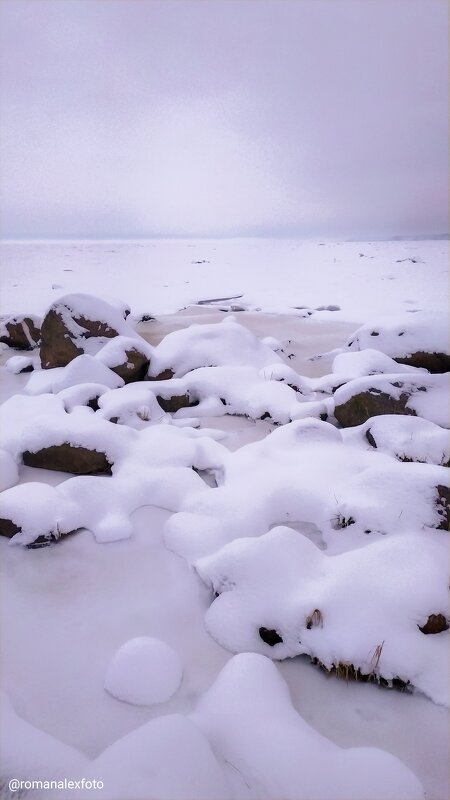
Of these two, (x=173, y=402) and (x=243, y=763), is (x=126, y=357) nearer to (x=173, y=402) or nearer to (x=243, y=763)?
(x=173, y=402)

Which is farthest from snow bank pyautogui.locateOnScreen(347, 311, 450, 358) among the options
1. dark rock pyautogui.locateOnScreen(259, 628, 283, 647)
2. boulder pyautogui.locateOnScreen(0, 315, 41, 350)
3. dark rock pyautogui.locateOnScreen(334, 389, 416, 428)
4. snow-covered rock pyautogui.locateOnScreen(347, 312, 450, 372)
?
boulder pyautogui.locateOnScreen(0, 315, 41, 350)

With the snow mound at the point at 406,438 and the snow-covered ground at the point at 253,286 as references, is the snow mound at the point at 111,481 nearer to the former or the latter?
the snow mound at the point at 406,438

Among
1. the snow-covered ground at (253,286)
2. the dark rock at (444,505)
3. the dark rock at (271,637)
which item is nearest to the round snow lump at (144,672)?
the dark rock at (271,637)

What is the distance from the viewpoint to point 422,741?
4.51ft

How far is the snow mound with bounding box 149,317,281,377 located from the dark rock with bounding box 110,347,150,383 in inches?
4.1

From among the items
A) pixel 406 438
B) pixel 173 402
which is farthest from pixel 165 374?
pixel 406 438

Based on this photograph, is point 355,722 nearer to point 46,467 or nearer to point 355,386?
point 46,467

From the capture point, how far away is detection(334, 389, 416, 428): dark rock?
3.49 meters

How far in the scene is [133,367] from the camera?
4523mm

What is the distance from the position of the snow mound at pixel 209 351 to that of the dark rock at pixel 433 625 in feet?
11.2

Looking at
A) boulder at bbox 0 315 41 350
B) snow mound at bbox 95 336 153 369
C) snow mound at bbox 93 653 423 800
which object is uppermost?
boulder at bbox 0 315 41 350

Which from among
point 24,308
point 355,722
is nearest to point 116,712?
point 355,722

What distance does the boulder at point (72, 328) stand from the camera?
16.1 ft

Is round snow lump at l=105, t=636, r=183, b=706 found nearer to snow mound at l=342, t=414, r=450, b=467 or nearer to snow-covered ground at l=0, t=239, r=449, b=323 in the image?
snow mound at l=342, t=414, r=450, b=467
